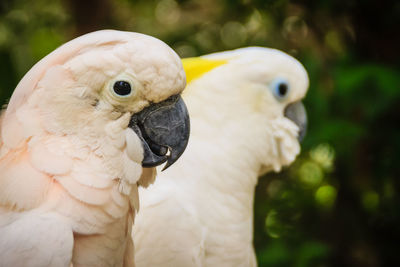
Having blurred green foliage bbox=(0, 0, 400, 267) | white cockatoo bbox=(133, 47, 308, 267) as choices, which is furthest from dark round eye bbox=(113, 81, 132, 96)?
blurred green foliage bbox=(0, 0, 400, 267)

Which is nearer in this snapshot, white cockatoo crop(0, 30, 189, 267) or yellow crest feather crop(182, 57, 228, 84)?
white cockatoo crop(0, 30, 189, 267)

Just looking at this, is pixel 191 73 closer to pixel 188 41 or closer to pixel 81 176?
pixel 81 176

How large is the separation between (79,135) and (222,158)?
771mm

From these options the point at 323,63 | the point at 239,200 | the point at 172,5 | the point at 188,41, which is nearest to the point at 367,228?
the point at 323,63

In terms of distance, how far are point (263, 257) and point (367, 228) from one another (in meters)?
0.72

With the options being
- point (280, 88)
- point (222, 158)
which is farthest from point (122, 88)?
point (280, 88)

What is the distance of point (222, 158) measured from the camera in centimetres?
180

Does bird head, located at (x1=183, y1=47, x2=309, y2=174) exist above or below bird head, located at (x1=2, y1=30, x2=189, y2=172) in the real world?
below

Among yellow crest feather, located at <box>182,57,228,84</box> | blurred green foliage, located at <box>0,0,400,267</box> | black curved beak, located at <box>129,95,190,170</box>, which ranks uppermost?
black curved beak, located at <box>129,95,190,170</box>

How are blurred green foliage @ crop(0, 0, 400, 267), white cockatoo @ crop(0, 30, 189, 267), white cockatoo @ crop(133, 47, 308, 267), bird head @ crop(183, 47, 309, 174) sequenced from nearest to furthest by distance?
white cockatoo @ crop(0, 30, 189, 267) → white cockatoo @ crop(133, 47, 308, 267) → bird head @ crop(183, 47, 309, 174) → blurred green foliage @ crop(0, 0, 400, 267)

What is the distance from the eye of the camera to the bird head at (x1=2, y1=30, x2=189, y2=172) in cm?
113

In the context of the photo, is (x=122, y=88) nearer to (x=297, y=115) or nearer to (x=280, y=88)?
(x=280, y=88)

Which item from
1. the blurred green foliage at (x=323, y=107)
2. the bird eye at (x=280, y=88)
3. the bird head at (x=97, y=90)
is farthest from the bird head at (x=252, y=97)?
the bird head at (x=97, y=90)

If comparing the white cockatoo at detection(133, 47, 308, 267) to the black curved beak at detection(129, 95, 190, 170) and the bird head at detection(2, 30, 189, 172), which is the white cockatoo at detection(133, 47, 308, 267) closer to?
the black curved beak at detection(129, 95, 190, 170)
